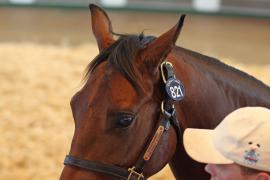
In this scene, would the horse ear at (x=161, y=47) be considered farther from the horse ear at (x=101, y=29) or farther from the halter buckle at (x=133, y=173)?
the halter buckle at (x=133, y=173)

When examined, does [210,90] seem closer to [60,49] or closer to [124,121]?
[124,121]

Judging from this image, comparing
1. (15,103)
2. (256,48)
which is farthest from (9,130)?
(256,48)

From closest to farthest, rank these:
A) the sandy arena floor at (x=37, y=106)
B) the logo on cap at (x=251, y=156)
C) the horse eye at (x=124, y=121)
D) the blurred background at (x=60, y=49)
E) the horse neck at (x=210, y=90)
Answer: the logo on cap at (x=251, y=156) < the horse eye at (x=124, y=121) < the horse neck at (x=210, y=90) < the sandy arena floor at (x=37, y=106) < the blurred background at (x=60, y=49)

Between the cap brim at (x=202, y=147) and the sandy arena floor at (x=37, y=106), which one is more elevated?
the cap brim at (x=202, y=147)

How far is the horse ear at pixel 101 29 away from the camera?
5.19 feet

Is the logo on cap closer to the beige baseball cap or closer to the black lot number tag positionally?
the beige baseball cap

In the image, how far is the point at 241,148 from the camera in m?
1.20

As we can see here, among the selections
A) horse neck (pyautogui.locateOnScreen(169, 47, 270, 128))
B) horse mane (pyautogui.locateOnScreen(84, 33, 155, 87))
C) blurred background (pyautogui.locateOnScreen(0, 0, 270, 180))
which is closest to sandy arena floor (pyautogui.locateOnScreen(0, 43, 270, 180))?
blurred background (pyautogui.locateOnScreen(0, 0, 270, 180))

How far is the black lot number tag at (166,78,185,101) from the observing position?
146cm

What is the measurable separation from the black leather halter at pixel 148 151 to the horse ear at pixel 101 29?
7.2 inches

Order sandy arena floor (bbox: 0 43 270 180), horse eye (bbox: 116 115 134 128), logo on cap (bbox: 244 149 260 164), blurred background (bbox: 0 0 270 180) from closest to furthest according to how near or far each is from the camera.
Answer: logo on cap (bbox: 244 149 260 164), horse eye (bbox: 116 115 134 128), sandy arena floor (bbox: 0 43 270 180), blurred background (bbox: 0 0 270 180)

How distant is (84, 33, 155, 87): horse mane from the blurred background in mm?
1317

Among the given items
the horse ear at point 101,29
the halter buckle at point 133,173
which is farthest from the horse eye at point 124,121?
the horse ear at point 101,29

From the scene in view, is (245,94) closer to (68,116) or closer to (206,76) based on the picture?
(206,76)
